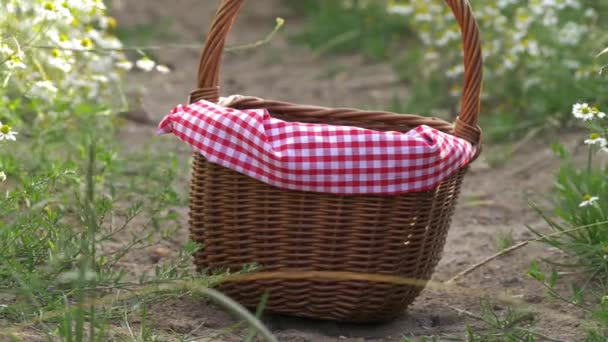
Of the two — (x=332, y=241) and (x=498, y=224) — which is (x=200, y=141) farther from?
(x=498, y=224)

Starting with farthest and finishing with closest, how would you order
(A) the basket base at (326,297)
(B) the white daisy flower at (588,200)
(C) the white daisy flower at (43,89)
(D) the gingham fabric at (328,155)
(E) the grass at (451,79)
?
(E) the grass at (451,79) < (C) the white daisy flower at (43,89) < (B) the white daisy flower at (588,200) < (A) the basket base at (326,297) < (D) the gingham fabric at (328,155)

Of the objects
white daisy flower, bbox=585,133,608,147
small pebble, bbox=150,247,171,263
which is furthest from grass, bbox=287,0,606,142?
small pebble, bbox=150,247,171,263

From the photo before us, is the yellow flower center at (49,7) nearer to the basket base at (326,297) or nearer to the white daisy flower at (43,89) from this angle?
the white daisy flower at (43,89)

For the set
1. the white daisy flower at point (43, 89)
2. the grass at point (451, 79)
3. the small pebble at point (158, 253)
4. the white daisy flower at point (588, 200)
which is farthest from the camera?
the grass at point (451, 79)

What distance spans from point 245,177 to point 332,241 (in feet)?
0.83

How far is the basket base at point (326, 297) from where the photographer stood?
2207 millimetres

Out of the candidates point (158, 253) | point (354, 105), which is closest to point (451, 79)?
point (354, 105)

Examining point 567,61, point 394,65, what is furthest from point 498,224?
point 394,65

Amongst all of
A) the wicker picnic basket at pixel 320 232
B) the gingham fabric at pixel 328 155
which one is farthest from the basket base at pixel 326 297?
the gingham fabric at pixel 328 155

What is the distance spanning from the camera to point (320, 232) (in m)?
2.15

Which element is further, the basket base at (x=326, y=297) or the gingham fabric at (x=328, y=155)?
the basket base at (x=326, y=297)

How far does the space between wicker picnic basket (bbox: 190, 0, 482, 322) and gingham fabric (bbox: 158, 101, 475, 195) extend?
0.15 feet

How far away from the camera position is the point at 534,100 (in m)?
4.30

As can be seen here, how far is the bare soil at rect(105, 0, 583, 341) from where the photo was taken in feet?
Result: 7.52
